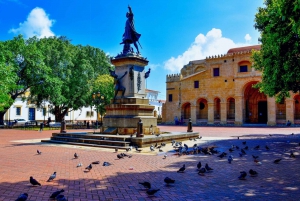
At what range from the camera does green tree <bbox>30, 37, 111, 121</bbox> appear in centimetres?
3118

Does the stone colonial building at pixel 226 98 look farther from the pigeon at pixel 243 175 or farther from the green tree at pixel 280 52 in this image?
the pigeon at pixel 243 175

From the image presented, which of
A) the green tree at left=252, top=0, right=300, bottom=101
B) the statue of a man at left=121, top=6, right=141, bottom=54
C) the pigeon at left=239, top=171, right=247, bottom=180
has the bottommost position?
the pigeon at left=239, top=171, right=247, bottom=180

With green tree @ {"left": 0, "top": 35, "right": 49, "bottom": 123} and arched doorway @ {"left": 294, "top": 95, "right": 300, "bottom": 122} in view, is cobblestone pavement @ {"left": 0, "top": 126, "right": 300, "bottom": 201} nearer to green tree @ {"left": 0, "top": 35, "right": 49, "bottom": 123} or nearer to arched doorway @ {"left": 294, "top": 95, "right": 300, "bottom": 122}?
green tree @ {"left": 0, "top": 35, "right": 49, "bottom": 123}

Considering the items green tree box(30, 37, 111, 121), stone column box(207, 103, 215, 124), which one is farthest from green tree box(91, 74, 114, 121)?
stone column box(207, 103, 215, 124)

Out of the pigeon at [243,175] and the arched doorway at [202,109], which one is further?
the arched doorway at [202,109]

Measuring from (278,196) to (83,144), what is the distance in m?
10.1

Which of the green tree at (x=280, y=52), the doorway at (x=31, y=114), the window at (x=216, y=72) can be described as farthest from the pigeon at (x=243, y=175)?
the doorway at (x=31, y=114)

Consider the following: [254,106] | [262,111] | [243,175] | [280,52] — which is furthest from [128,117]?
[262,111]

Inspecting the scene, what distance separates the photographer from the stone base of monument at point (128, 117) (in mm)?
14461

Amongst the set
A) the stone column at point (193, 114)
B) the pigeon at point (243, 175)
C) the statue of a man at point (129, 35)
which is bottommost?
the pigeon at point (243, 175)

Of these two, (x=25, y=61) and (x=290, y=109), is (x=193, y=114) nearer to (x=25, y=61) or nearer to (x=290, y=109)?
(x=290, y=109)

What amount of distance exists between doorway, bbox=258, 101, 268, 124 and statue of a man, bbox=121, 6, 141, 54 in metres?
35.2

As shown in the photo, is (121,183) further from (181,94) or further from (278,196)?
(181,94)

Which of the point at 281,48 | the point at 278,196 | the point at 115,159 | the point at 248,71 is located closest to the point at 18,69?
the point at 115,159
